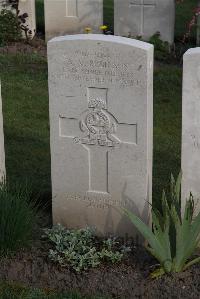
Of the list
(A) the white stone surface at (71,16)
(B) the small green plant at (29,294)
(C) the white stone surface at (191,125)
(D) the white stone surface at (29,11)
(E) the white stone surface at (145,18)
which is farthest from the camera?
(D) the white stone surface at (29,11)

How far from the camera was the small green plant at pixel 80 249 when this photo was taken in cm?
551

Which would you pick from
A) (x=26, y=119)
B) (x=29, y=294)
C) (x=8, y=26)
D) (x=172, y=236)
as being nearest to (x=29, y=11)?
(x=8, y=26)

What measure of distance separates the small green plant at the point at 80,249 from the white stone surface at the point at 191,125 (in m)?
0.70

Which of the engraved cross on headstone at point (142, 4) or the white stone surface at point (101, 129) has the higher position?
the engraved cross on headstone at point (142, 4)

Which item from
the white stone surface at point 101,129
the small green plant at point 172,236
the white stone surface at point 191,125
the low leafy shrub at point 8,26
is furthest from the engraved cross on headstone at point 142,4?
the small green plant at point 172,236

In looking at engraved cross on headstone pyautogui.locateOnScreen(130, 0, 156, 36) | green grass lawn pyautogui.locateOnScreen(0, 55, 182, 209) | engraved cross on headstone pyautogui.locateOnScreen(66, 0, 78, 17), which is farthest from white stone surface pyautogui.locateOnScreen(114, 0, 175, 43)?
green grass lawn pyautogui.locateOnScreen(0, 55, 182, 209)

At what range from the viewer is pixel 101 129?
5.77 meters

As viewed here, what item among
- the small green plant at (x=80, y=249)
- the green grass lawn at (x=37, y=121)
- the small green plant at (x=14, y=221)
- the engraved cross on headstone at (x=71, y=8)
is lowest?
the small green plant at (x=80, y=249)

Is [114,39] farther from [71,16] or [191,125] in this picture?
[71,16]

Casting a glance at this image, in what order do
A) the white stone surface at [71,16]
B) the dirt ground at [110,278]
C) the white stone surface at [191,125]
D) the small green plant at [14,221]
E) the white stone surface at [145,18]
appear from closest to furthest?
the dirt ground at [110,278], the white stone surface at [191,125], the small green plant at [14,221], the white stone surface at [145,18], the white stone surface at [71,16]

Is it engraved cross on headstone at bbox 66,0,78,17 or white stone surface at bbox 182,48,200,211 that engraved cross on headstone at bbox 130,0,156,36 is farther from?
white stone surface at bbox 182,48,200,211

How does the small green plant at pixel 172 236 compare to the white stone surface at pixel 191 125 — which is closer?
the small green plant at pixel 172 236

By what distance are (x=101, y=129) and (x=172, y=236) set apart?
1016mm

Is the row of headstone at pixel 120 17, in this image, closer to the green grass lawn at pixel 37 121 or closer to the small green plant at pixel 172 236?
the green grass lawn at pixel 37 121
